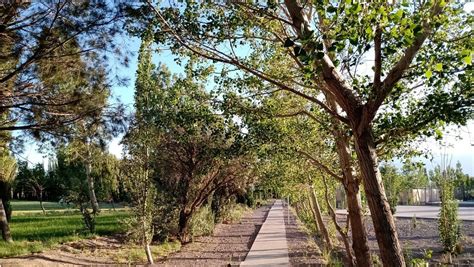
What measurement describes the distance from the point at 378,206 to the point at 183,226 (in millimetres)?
13835

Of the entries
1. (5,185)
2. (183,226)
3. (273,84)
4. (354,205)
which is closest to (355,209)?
(354,205)

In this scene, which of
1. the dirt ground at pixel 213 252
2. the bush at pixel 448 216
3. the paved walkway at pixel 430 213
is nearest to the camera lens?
the dirt ground at pixel 213 252

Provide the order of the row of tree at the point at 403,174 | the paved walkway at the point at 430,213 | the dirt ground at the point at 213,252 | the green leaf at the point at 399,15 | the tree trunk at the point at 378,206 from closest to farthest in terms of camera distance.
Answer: the green leaf at the point at 399,15 < the tree trunk at the point at 378,206 < the row of tree at the point at 403,174 < the dirt ground at the point at 213,252 < the paved walkway at the point at 430,213

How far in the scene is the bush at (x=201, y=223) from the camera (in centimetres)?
1762

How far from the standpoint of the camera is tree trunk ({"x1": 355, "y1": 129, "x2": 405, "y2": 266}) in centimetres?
380

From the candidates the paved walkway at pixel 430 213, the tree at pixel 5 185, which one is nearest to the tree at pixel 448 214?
the paved walkway at pixel 430 213

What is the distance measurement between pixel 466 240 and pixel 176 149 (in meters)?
10.6

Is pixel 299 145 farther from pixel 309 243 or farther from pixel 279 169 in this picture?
pixel 309 243

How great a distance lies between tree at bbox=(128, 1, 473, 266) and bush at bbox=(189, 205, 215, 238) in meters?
12.5

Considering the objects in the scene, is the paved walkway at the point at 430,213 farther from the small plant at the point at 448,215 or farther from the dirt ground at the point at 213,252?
the small plant at the point at 448,215

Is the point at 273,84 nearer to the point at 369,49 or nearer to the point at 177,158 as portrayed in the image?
the point at 369,49

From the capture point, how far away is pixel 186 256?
13648mm

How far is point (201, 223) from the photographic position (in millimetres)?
18719

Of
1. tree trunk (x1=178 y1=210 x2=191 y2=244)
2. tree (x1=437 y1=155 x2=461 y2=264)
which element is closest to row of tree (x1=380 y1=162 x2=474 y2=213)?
tree (x1=437 y1=155 x2=461 y2=264)
